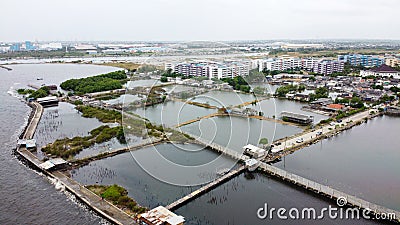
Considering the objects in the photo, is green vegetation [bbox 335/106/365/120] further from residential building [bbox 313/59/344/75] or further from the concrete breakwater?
residential building [bbox 313/59/344/75]

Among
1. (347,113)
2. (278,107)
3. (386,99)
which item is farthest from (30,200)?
(386,99)

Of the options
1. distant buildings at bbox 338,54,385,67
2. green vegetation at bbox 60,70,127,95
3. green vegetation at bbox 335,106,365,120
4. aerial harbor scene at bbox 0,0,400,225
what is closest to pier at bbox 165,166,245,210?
aerial harbor scene at bbox 0,0,400,225

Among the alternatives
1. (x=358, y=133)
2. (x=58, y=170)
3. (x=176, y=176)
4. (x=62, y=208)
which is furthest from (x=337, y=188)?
(x=58, y=170)

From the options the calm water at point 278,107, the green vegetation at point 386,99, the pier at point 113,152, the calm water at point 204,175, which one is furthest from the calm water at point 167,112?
the green vegetation at point 386,99

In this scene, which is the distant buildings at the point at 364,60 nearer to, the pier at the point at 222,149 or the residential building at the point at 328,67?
the residential building at the point at 328,67

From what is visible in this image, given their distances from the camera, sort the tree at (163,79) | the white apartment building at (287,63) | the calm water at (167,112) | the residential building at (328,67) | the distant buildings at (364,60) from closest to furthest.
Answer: the tree at (163,79), the calm water at (167,112), the residential building at (328,67), the white apartment building at (287,63), the distant buildings at (364,60)
